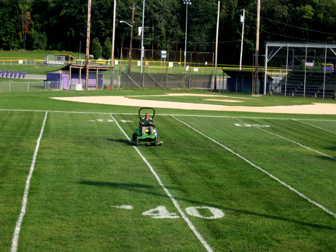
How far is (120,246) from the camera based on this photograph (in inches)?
334

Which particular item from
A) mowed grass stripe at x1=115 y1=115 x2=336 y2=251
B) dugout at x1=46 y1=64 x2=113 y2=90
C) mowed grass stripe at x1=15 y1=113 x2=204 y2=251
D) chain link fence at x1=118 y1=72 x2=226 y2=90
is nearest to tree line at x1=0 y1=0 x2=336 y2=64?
chain link fence at x1=118 y1=72 x2=226 y2=90

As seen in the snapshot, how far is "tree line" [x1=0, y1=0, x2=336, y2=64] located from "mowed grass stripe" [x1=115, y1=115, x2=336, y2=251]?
84672 mm

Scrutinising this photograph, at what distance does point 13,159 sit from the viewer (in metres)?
15.1

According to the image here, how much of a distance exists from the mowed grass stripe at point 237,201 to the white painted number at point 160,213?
0.51 metres

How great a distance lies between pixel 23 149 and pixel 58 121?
25.0ft

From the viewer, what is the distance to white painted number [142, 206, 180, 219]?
10234 mm

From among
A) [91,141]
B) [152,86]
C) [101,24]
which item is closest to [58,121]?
[91,141]

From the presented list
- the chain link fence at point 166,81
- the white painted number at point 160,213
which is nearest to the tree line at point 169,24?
the chain link fence at point 166,81

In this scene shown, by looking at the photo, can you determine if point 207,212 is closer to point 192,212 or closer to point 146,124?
point 192,212

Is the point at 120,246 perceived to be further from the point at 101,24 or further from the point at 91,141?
the point at 101,24

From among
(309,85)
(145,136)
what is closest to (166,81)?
(309,85)

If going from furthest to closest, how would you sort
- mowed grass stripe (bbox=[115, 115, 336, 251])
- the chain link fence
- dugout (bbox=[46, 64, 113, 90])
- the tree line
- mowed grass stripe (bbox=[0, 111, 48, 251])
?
the tree line → the chain link fence → dugout (bbox=[46, 64, 113, 90]) → mowed grass stripe (bbox=[0, 111, 48, 251]) → mowed grass stripe (bbox=[115, 115, 336, 251])

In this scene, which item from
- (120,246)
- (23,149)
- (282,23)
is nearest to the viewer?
(120,246)

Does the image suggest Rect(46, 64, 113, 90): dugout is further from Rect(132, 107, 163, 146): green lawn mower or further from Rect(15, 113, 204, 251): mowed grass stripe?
Rect(15, 113, 204, 251): mowed grass stripe
